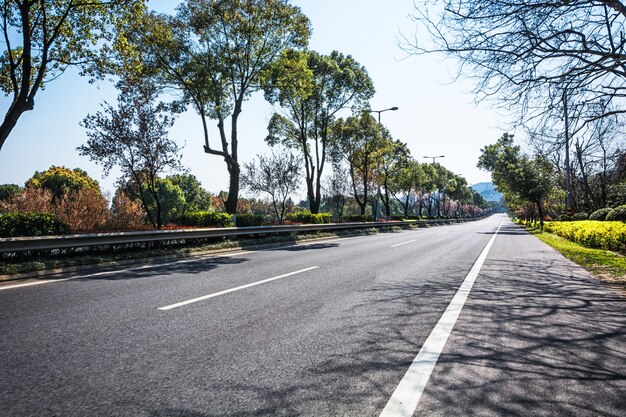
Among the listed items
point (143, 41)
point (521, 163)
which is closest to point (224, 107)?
point (143, 41)

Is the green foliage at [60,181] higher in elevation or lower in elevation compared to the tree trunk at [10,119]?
higher

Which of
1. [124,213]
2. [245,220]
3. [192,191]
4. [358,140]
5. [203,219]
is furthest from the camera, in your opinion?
[192,191]

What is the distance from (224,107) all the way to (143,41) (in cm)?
603

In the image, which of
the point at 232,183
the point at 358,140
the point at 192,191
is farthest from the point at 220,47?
the point at 192,191

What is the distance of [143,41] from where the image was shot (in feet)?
62.1

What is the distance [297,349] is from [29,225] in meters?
9.51

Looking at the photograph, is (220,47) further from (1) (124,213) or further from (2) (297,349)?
(2) (297,349)

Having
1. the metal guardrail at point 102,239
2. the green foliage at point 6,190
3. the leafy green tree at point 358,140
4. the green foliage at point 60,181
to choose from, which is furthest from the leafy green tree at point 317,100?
the green foliage at point 6,190

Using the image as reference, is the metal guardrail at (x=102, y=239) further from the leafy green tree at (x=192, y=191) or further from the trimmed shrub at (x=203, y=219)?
the leafy green tree at (x=192, y=191)

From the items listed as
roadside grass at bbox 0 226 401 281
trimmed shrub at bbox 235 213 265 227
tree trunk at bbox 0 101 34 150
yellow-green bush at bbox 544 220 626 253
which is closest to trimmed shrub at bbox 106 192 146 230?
trimmed shrub at bbox 235 213 265 227

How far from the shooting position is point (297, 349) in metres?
3.29

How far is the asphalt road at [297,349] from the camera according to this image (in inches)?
92.7

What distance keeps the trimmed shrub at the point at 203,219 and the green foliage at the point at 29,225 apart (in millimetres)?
7610

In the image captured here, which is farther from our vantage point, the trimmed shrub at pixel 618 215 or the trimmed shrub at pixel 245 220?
the trimmed shrub at pixel 618 215
